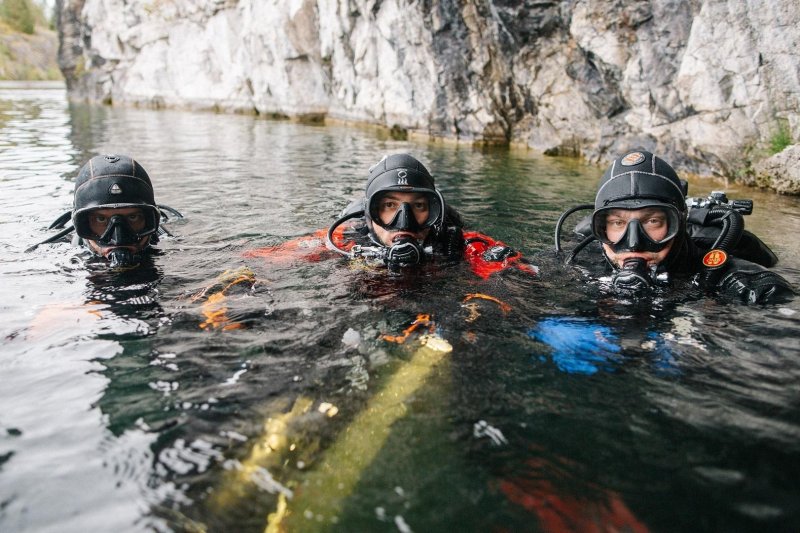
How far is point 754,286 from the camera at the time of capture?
3.38 meters

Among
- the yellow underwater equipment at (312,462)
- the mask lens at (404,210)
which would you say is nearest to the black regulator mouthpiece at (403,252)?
the mask lens at (404,210)

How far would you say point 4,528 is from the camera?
1.62m

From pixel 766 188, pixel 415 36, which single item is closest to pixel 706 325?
pixel 766 188

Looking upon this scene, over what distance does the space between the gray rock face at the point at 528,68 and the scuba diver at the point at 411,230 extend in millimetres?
6977

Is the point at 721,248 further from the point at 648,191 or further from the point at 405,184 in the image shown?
the point at 405,184

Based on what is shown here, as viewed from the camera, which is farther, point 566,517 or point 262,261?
point 262,261

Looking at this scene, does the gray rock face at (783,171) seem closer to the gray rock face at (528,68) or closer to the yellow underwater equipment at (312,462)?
the gray rock face at (528,68)

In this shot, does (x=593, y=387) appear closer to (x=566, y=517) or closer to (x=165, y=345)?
(x=566, y=517)

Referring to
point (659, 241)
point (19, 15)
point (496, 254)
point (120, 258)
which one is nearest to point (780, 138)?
point (659, 241)

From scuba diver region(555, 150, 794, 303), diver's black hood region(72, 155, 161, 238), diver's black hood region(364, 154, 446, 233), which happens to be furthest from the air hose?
diver's black hood region(72, 155, 161, 238)

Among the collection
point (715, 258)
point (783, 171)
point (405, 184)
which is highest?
point (783, 171)

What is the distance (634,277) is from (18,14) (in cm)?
9109

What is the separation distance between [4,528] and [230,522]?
700 mm

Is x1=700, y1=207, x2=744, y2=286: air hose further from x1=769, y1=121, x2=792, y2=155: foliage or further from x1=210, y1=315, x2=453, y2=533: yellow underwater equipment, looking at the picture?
x1=769, y1=121, x2=792, y2=155: foliage
